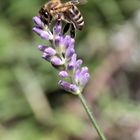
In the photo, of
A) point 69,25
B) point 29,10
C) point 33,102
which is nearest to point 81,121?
point 33,102

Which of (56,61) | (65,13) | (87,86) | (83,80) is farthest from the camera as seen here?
(87,86)

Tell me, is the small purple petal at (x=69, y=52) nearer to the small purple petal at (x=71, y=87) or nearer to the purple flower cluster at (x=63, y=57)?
the purple flower cluster at (x=63, y=57)

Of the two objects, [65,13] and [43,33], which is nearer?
[43,33]

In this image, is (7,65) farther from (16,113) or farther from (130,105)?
(130,105)

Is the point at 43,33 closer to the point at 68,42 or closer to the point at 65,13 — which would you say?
the point at 68,42

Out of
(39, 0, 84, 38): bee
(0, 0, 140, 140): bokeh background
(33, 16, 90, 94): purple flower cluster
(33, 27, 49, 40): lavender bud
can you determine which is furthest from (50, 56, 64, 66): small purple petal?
(0, 0, 140, 140): bokeh background

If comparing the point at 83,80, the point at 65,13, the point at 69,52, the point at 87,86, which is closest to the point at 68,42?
the point at 69,52
